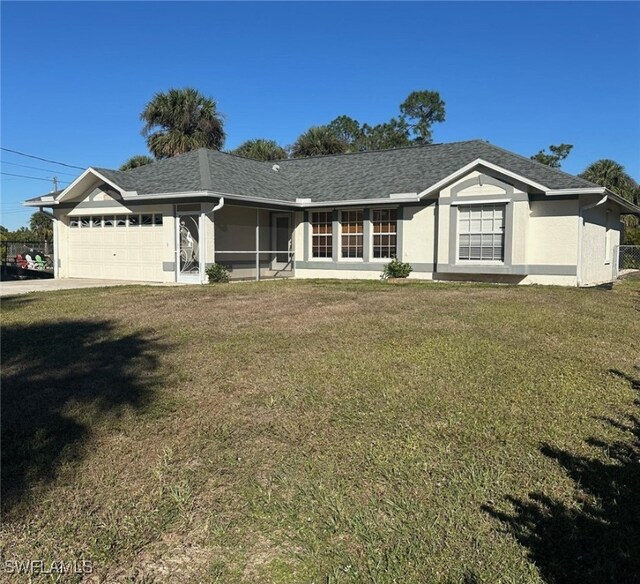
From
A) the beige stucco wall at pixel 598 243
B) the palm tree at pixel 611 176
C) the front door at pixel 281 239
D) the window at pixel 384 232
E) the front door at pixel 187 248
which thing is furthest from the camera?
the palm tree at pixel 611 176

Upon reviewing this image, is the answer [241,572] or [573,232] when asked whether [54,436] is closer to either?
[241,572]

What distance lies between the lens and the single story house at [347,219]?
53.1 ft

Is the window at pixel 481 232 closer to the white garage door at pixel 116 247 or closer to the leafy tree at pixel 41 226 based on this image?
the white garage door at pixel 116 247

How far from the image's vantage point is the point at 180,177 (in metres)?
19.0

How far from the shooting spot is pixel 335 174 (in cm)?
2194

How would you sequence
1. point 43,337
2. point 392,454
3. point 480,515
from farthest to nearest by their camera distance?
point 43,337 → point 392,454 → point 480,515

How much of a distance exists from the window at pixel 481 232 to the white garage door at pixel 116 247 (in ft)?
32.3

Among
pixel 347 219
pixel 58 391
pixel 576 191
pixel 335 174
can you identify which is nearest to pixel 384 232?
pixel 347 219

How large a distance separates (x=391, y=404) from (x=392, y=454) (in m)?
0.98

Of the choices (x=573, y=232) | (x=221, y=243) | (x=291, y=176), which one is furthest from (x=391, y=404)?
(x=291, y=176)

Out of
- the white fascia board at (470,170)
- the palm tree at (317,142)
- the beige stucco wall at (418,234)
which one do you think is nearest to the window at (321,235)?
the beige stucco wall at (418,234)

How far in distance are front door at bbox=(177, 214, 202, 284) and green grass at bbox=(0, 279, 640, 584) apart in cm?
1004

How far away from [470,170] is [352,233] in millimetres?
4742

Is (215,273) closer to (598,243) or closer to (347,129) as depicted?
(598,243)
